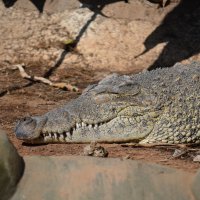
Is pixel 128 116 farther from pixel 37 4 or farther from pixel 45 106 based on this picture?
pixel 37 4

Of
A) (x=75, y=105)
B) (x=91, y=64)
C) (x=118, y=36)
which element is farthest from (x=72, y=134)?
(x=118, y=36)

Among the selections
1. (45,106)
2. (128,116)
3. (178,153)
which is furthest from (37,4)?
(178,153)

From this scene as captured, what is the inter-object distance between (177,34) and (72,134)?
15.7 ft

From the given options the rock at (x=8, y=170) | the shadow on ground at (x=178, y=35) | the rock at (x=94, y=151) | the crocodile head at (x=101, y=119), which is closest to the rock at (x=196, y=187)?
the rock at (x=8, y=170)

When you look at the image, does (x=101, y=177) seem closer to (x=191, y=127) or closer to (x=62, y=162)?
(x=62, y=162)

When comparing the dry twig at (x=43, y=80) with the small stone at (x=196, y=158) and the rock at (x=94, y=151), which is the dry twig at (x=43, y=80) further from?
the small stone at (x=196, y=158)

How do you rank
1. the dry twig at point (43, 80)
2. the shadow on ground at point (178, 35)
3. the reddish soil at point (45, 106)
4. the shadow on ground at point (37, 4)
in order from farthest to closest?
the shadow on ground at point (37, 4), the shadow on ground at point (178, 35), the dry twig at point (43, 80), the reddish soil at point (45, 106)

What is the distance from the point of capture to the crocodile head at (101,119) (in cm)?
650

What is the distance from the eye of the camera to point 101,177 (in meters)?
4.55

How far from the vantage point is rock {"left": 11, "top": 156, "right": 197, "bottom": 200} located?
4.50 m

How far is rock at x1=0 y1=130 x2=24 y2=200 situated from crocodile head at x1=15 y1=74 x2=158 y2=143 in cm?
181

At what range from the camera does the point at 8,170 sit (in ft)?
14.9

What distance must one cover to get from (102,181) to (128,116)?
2.34 m

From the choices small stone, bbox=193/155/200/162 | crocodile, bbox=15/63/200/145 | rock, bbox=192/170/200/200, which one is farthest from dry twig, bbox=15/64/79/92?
rock, bbox=192/170/200/200
